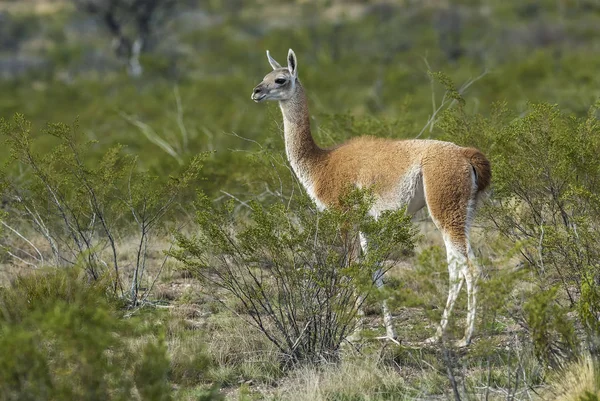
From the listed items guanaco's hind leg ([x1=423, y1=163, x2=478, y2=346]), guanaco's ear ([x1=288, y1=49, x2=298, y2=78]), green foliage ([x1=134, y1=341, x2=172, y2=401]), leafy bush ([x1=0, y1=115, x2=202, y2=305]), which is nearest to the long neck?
guanaco's ear ([x1=288, y1=49, x2=298, y2=78])

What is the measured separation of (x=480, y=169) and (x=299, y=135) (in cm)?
192

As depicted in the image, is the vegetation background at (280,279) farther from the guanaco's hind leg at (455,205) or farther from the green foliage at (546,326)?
the guanaco's hind leg at (455,205)

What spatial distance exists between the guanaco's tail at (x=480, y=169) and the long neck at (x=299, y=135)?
1569 mm

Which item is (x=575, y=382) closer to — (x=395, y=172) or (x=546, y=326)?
(x=546, y=326)

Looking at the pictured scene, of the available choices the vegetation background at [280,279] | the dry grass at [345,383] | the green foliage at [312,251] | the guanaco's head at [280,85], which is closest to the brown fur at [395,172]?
the guanaco's head at [280,85]

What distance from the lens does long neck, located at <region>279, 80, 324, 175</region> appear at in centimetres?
809

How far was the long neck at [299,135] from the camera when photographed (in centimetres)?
809

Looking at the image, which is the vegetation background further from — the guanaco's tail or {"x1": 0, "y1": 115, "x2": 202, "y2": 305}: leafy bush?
the guanaco's tail

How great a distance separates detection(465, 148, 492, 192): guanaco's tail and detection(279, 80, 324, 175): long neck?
Answer: 61.8 inches

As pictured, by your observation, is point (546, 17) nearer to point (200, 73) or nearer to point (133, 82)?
point (200, 73)

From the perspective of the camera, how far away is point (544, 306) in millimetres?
5363

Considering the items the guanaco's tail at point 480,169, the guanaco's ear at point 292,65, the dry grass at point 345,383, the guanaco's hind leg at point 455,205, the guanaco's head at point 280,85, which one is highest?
the guanaco's ear at point 292,65

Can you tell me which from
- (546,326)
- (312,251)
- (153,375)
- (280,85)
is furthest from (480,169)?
(153,375)

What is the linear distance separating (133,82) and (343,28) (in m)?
19.2
